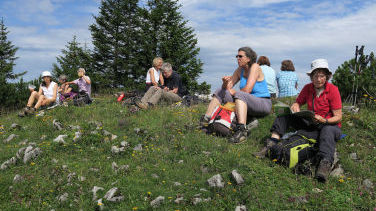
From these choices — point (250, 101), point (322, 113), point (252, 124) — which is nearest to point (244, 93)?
point (250, 101)

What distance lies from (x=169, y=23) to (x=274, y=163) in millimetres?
20477

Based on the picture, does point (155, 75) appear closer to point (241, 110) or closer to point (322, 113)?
point (241, 110)

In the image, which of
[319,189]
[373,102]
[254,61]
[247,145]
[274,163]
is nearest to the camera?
[319,189]

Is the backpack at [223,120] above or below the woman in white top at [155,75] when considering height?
below

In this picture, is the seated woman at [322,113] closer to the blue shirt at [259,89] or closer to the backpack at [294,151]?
the backpack at [294,151]

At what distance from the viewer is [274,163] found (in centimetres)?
511

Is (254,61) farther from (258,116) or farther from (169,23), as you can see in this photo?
(169,23)

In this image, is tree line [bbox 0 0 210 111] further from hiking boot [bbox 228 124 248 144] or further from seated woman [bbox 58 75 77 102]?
hiking boot [bbox 228 124 248 144]

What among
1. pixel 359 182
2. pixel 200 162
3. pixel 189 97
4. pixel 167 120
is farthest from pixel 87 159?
pixel 189 97

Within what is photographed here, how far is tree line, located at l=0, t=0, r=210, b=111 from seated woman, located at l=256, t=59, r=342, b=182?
16392 mm

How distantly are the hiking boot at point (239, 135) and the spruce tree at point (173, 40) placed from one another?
52.0ft

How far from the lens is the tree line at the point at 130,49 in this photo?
22.6 metres

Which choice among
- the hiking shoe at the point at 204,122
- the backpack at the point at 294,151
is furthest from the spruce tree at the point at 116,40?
the backpack at the point at 294,151

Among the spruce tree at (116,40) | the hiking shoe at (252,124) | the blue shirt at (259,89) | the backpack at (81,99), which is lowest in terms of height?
the hiking shoe at (252,124)
